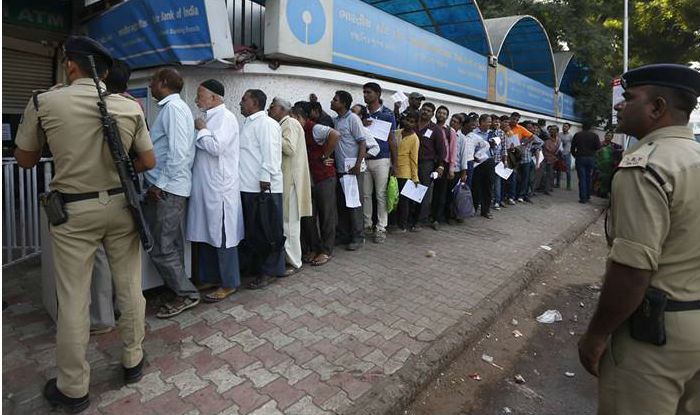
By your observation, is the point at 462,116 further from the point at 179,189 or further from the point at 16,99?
the point at 16,99

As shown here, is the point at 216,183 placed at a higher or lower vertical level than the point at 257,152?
lower

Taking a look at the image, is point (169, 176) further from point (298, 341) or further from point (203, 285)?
point (298, 341)

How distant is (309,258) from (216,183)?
164 centimetres

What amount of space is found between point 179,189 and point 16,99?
17.7ft

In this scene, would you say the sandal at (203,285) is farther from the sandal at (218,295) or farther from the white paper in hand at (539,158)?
the white paper in hand at (539,158)

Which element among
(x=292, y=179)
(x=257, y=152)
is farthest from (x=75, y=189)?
(x=292, y=179)

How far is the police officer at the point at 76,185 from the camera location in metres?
2.21

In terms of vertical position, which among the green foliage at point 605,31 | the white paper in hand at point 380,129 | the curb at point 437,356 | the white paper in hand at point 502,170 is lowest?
the curb at point 437,356

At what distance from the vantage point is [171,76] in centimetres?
322

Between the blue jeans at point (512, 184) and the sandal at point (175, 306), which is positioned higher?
the blue jeans at point (512, 184)

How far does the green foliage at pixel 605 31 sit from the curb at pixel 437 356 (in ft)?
50.8

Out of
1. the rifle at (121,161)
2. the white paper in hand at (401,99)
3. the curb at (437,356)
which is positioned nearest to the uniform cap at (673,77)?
the curb at (437,356)

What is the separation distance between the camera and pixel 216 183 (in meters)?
3.47

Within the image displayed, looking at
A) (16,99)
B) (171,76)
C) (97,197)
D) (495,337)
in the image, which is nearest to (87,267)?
(97,197)
